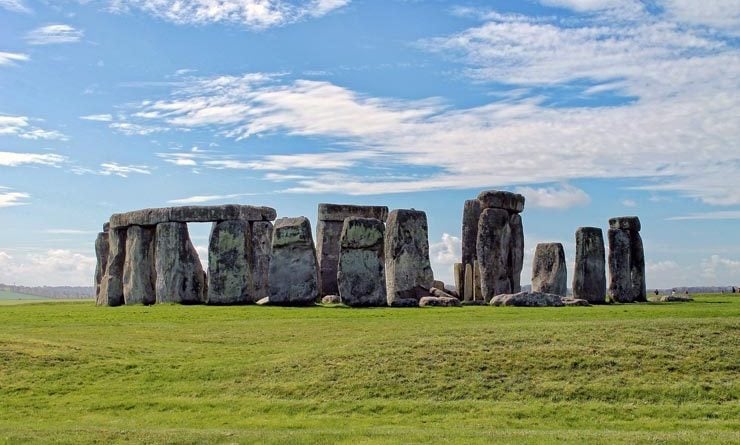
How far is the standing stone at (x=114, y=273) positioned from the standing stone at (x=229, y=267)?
204 inches

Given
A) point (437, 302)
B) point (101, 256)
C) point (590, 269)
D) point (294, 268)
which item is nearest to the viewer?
point (437, 302)

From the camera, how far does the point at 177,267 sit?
3488 cm

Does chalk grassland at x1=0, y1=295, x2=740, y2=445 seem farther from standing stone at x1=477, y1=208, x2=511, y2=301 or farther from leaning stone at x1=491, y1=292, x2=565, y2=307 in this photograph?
standing stone at x1=477, y1=208, x2=511, y2=301

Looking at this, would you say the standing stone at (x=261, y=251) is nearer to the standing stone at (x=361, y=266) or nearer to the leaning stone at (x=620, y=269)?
the standing stone at (x=361, y=266)

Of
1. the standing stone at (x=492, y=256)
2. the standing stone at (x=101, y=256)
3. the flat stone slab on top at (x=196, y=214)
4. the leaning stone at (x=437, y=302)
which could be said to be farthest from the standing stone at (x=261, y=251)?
the standing stone at (x=101, y=256)

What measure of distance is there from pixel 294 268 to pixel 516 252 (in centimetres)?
937

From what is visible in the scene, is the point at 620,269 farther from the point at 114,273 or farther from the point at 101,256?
the point at 101,256

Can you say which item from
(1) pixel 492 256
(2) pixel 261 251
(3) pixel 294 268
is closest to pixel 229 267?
(2) pixel 261 251

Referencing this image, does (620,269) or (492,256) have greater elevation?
(492,256)

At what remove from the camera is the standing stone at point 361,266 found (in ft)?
102

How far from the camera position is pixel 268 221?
36781 mm

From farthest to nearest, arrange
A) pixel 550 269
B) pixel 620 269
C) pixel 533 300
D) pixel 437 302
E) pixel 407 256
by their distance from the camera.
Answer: pixel 620 269 < pixel 550 269 < pixel 407 256 < pixel 437 302 < pixel 533 300

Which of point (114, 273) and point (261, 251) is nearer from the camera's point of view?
point (261, 251)

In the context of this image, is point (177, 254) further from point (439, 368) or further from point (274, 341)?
point (439, 368)
